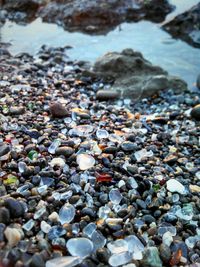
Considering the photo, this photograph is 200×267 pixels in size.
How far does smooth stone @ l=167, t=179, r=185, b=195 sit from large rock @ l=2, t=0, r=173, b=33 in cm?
719

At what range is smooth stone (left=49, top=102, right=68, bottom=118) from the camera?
4754 mm

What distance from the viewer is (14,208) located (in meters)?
2.88

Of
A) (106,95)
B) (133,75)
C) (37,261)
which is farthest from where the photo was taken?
(133,75)

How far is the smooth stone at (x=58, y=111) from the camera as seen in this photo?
4.75 metres

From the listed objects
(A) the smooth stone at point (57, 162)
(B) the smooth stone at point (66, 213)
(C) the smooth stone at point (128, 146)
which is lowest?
(C) the smooth stone at point (128, 146)

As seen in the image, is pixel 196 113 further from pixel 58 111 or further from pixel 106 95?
pixel 58 111

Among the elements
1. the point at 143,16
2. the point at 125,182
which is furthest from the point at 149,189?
the point at 143,16

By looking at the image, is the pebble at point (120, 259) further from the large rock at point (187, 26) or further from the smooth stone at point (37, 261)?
the large rock at point (187, 26)

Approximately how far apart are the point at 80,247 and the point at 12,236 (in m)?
0.46

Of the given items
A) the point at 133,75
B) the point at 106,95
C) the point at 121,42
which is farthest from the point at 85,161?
the point at 121,42

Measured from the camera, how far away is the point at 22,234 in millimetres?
2734

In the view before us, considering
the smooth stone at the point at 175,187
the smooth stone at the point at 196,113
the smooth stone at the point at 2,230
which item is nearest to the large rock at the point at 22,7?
the smooth stone at the point at 196,113

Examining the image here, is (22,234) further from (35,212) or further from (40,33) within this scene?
(40,33)

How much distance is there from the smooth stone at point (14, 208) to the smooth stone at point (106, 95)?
3440 millimetres
